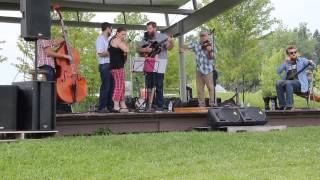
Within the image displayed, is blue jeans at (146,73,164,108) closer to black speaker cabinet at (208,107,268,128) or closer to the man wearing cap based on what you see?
the man wearing cap

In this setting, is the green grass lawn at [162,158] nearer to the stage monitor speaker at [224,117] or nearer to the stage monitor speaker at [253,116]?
the stage monitor speaker at [224,117]

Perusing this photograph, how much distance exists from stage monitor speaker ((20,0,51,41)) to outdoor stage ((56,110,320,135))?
4.27ft

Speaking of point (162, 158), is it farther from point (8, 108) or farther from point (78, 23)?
point (78, 23)

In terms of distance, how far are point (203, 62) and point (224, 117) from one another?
1528 mm

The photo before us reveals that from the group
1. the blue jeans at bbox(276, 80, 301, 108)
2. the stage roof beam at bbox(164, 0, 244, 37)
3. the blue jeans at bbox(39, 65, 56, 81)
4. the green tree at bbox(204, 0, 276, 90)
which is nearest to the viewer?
the blue jeans at bbox(39, 65, 56, 81)

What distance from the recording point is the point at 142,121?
8469 mm

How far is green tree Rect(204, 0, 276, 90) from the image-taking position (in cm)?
2181

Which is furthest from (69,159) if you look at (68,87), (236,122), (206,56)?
(206,56)

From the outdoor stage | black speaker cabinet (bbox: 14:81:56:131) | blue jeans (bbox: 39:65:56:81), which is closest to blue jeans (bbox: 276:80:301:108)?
the outdoor stage

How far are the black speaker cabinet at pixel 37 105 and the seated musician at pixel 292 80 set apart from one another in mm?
4959

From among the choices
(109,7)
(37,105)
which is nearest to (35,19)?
(37,105)

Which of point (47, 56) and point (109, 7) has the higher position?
point (109, 7)

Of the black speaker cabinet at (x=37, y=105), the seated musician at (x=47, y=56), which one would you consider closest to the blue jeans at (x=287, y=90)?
the seated musician at (x=47, y=56)

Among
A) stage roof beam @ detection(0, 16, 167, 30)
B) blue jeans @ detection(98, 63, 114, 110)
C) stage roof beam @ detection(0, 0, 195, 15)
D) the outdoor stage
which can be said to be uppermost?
stage roof beam @ detection(0, 0, 195, 15)
